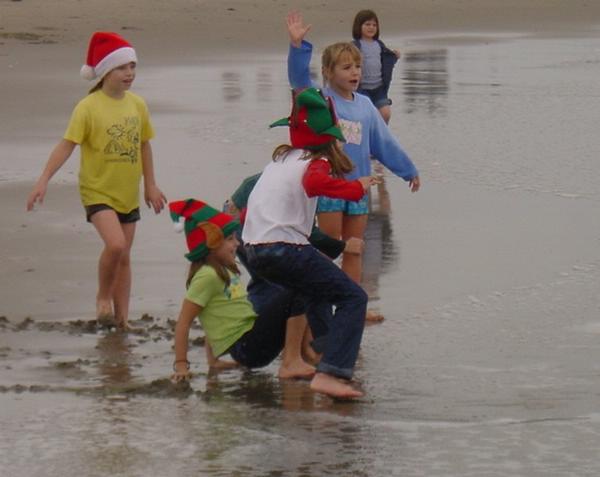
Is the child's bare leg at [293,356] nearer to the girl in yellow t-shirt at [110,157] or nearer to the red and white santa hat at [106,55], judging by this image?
the girl in yellow t-shirt at [110,157]

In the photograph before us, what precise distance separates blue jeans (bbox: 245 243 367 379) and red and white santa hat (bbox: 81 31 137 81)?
61.5 inches

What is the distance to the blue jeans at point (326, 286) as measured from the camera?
7.40 m

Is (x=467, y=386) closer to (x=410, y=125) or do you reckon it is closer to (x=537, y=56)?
(x=410, y=125)

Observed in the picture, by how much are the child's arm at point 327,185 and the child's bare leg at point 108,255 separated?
1.57 metres

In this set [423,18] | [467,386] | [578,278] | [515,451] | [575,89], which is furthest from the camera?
[423,18]

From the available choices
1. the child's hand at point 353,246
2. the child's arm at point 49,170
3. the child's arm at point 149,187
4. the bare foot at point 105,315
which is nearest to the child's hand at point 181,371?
the child's hand at point 353,246

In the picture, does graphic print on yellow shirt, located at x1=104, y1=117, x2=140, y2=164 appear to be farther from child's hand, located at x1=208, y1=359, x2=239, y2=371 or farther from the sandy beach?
child's hand, located at x1=208, y1=359, x2=239, y2=371

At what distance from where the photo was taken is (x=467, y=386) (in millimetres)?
7453

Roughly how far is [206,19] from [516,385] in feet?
82.2

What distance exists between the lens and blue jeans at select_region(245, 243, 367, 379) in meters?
7.40

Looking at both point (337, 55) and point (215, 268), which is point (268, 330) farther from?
point (337, 55)

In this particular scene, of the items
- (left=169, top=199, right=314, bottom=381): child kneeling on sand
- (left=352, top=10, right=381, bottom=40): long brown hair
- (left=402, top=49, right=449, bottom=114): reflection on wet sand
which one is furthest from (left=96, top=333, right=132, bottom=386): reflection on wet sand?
(left=402, top=49, right=449, bottom=114): reflection on wet sand

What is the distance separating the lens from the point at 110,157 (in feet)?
28.3

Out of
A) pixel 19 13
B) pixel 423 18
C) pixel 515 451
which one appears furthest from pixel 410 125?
pixel 423 18
